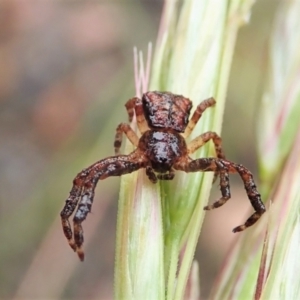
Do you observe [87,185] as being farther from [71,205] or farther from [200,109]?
[200,109]

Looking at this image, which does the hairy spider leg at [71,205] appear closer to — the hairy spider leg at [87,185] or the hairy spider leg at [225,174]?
the hairy spider leg at [87,185]

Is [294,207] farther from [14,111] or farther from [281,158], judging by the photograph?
[14,111]

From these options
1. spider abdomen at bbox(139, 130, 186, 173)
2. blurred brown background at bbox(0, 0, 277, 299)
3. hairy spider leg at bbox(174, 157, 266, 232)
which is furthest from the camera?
blurred brown background at bbox(0, 0, 277, 299)

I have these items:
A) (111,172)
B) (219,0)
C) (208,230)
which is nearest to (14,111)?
(208,230)

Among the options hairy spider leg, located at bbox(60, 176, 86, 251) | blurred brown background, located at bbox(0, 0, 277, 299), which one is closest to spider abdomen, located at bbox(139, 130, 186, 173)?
hairy spider leg, located at bbox(60, 176, 86, 251)

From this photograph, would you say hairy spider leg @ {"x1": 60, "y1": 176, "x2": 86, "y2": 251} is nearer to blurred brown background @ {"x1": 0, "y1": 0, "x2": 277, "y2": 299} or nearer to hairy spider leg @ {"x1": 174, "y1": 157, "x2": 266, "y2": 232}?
hairy spider leg @ {"x1": 174, "y1": 157, "x2": 266, "y2": 232}

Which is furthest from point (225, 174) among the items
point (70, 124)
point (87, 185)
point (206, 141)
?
point (70, 124)
